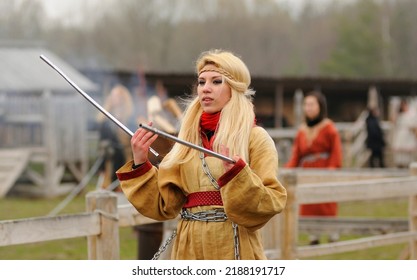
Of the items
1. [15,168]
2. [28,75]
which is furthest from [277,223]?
[28,75]

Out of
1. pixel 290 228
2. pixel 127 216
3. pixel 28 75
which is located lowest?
pixel 290 228

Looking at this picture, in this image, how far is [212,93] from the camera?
15.5 ft

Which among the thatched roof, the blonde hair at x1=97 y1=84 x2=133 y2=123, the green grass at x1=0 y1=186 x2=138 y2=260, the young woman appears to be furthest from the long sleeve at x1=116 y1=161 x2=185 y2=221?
the thatched roof

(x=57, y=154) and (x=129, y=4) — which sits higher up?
(x=129, y=4)

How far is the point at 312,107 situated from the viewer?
10898 mm

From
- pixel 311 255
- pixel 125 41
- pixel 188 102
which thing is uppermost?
pixel 125 41

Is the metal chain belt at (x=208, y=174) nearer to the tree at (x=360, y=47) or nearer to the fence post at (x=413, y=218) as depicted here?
the fence post at (x=413, y=218)

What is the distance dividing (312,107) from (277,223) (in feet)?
11.4

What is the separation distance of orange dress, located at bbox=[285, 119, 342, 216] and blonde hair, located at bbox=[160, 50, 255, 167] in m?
6.33

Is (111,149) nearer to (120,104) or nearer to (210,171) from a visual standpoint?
(120,104)

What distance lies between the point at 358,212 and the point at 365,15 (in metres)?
38.0

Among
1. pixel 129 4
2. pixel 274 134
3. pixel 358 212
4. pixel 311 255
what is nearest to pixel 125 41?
pixel 129 4
